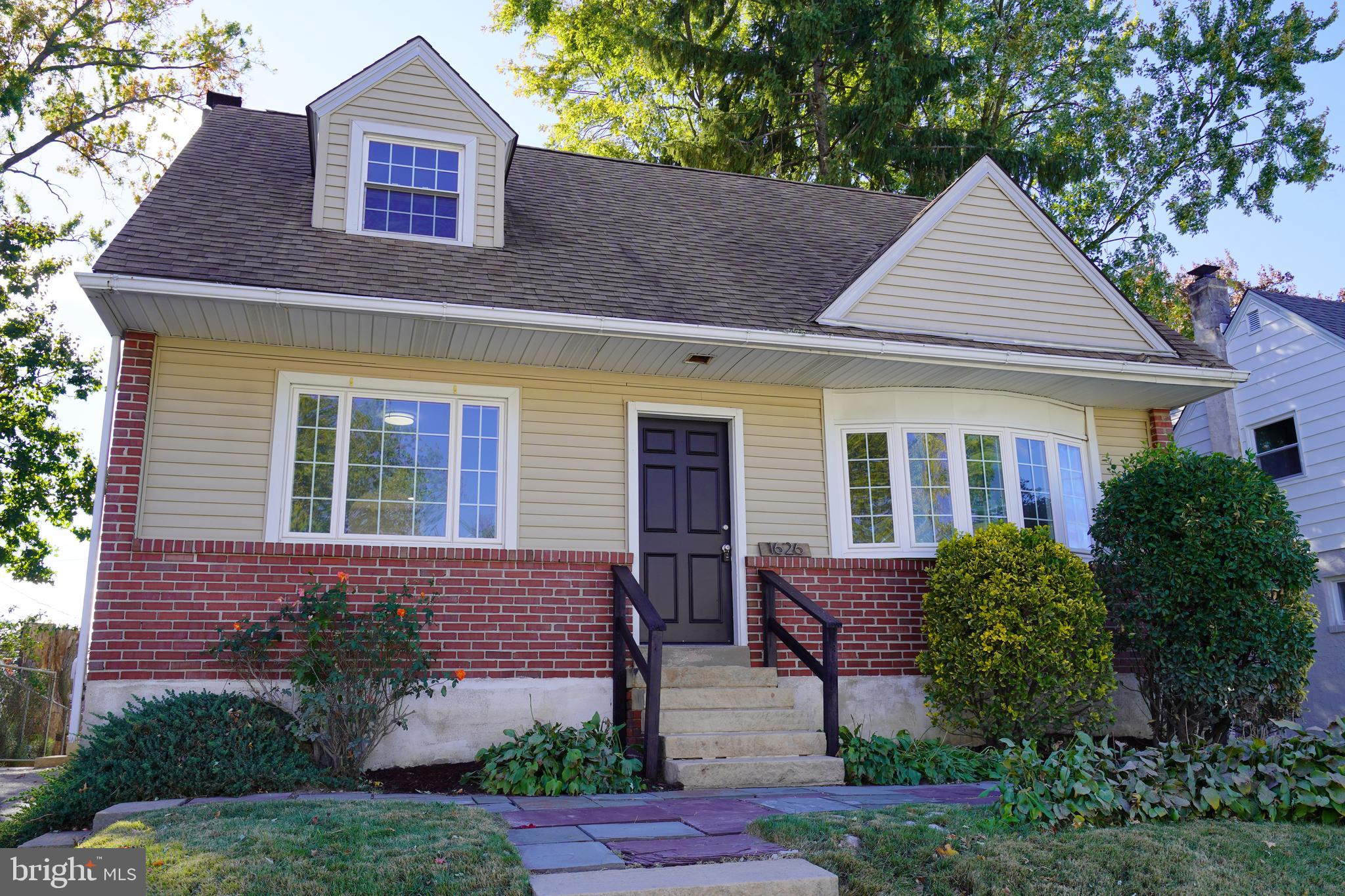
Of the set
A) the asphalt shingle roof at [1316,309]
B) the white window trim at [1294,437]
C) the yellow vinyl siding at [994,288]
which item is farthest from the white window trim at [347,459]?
the asphalt shingle roof at [1316,309]

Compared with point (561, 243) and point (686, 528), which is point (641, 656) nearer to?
point (686, 528)

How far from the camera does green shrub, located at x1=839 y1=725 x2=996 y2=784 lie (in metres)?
6.94

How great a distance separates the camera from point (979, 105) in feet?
64.5

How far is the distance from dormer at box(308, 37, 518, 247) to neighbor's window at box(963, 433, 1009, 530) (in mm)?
4646

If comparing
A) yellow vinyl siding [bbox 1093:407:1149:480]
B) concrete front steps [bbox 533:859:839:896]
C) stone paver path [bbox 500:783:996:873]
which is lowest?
concrete front steps [bbox 533:859:839:896]

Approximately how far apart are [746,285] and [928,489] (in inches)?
97.0

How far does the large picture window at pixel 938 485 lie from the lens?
858 cm

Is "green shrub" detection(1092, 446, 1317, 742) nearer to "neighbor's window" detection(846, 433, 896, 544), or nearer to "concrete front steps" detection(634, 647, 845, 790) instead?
"neighbor's window" detection(846, 433, 896, 544)

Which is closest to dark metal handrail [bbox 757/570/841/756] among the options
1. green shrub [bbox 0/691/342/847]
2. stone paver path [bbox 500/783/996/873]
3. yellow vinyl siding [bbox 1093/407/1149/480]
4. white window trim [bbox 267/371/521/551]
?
stone paver path [bbox 500/783/996/873]

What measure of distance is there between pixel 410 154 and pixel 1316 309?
13.2m

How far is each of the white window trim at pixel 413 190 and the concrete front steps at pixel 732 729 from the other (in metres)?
4.12

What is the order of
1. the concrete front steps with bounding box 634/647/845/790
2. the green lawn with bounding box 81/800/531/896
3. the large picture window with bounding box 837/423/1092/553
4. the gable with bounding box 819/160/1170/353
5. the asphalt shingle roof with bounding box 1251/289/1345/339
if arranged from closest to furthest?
the green lawn with bounding box 81/800/531/896 → the concrete front steps with bounding box 634/647/845/790 → the large picture window with bounding box 837/423/1092/553 → the gable with bounding box 819/160/1170/353 → the asphalt shingle roof with bounding box 1251/289/1345/339

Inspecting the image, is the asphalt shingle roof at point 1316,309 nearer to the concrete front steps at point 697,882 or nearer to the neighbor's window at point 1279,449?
the neighbor's window at point 1279,449

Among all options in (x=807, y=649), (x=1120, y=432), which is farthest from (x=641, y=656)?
(x=1120, y=432)
